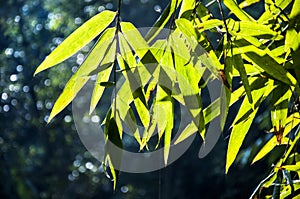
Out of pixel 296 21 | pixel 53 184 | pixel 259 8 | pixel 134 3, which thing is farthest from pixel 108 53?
pixel 53 184

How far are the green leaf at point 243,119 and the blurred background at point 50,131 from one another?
270 centimetres

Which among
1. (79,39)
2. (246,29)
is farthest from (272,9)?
(79,39)

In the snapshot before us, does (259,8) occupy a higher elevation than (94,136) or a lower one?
higher

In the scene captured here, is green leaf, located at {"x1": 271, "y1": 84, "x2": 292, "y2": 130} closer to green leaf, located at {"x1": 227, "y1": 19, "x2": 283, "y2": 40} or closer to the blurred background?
green leaf, located at {"x1": 227, "y1": 19, "x2": 283, "y2": 40}

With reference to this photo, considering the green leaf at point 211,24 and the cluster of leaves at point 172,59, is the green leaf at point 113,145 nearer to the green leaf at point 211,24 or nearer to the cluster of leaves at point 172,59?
the cluster of leaves at point 172,59

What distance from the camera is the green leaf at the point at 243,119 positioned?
63cm

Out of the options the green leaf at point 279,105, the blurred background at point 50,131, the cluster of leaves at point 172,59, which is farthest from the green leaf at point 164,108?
the blurred background at point 50,131

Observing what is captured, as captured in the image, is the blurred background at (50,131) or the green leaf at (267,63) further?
the blurred background at (50,131)

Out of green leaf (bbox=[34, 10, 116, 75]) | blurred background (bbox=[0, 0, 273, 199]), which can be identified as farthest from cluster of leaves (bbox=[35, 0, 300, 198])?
blurred background (bbox=[0, 0, 273, 199])

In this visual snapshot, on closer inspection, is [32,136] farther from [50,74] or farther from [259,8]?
[259,8]

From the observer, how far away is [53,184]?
4.06 m

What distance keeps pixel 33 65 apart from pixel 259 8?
151cm

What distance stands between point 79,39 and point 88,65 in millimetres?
31

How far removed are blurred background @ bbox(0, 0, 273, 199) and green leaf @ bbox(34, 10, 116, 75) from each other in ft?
9.15
